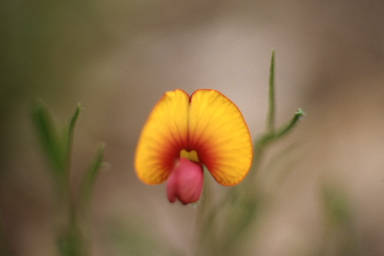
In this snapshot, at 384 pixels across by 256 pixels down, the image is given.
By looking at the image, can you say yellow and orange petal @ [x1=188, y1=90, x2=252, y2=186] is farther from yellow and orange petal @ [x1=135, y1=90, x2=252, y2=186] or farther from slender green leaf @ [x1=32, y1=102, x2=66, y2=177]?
slender green leaf @ [x1=32, y1=102, x2=66, y2=177]

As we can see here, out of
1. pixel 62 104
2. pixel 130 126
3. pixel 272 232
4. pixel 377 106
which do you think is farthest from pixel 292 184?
pixel 62 104

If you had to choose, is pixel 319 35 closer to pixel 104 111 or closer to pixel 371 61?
pixel 371 61

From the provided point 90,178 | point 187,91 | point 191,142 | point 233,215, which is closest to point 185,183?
point 191,142

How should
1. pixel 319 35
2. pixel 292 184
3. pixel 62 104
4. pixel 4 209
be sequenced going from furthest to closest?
pixel 319 35, pixel 62 104, pixel 292 184, pixel 4 209

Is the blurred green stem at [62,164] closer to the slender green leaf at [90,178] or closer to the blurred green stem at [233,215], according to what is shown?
the slender green leaf at [90,178]

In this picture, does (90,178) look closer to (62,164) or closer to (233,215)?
(62,164)

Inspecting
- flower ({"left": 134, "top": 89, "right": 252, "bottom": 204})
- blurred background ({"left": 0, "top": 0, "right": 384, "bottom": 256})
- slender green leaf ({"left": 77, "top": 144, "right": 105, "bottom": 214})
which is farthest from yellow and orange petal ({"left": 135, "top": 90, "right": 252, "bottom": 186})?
blurred background ({"left": 0, "top": 0, "right": 384, "bottom": 256})
